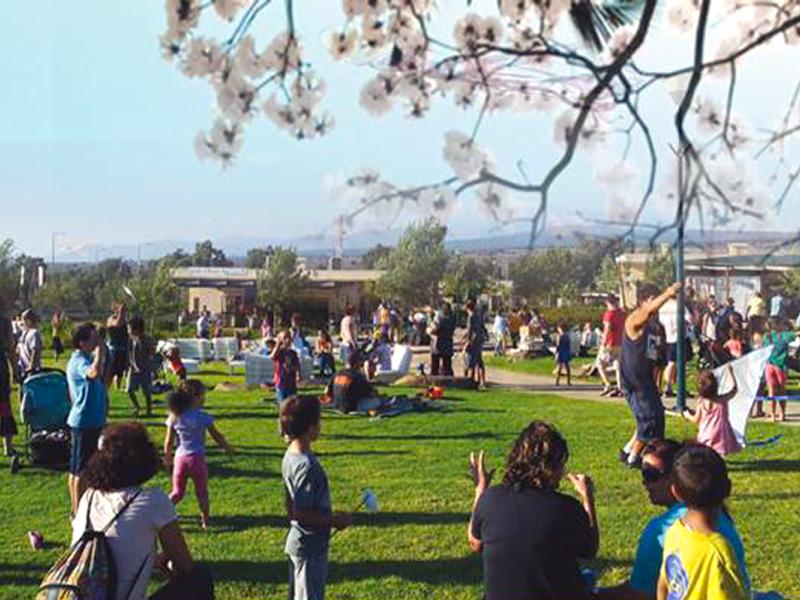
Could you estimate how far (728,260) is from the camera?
3.00 m

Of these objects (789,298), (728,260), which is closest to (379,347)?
(789,298)

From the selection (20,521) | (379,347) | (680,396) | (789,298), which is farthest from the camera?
(379,347)

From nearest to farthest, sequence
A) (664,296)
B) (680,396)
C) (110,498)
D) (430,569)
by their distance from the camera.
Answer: (110,498), (430,569), (664,296), (680,396)

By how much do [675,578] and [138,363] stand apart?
36.1 feet

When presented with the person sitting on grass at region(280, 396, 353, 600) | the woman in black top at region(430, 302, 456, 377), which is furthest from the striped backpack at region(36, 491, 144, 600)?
the woman in black top at region(430, 302, 456, 377)

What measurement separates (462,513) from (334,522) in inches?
121

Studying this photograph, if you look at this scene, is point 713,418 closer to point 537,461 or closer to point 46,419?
point 537,461

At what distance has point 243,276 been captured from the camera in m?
59.4

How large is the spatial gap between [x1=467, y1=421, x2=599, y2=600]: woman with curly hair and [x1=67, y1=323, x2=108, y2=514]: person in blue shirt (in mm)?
3941

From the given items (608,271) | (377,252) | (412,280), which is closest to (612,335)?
(608,271)

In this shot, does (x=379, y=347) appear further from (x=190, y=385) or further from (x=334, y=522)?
(x=334, y=522)

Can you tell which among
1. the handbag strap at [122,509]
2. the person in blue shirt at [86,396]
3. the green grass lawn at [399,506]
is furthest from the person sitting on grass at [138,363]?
the handbag strap at [122,509]

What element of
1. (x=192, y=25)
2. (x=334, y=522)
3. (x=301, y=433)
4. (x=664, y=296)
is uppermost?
(x=192, y=25)

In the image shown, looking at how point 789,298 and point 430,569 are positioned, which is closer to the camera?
point 430,569
